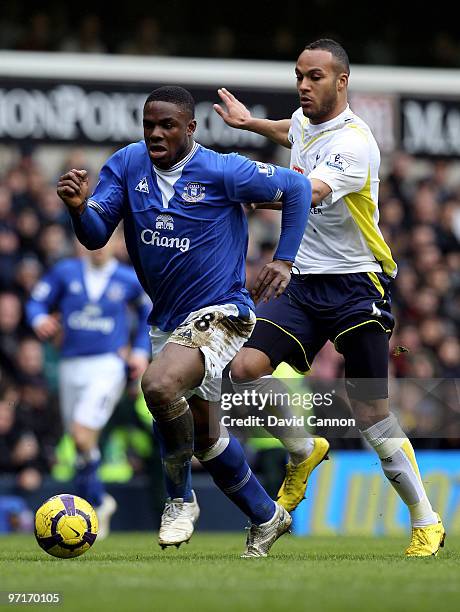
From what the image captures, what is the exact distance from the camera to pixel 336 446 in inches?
488

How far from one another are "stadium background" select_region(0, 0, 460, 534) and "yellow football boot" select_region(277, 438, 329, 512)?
256 cm

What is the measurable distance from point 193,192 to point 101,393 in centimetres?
484

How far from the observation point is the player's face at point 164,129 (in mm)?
7070

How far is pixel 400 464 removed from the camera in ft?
25.0

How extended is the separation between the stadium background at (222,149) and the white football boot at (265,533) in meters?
3.22

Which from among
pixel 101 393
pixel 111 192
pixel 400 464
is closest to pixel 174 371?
pixel 111 192

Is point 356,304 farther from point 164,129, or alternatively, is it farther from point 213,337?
point 164,129

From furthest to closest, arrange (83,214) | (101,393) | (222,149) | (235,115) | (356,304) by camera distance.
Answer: (222,149) → (101,393) → (235,115) → (356,304) → (83,214)

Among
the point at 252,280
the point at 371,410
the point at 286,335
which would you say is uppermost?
the point at 286,335

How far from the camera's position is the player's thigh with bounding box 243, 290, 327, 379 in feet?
25.3

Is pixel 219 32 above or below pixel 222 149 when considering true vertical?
above

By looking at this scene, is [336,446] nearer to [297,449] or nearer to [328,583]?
[297,449]

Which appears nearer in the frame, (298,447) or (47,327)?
(298,447)

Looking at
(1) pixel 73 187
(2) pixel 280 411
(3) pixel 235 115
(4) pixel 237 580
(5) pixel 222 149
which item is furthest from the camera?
(5) pixel 222 149
